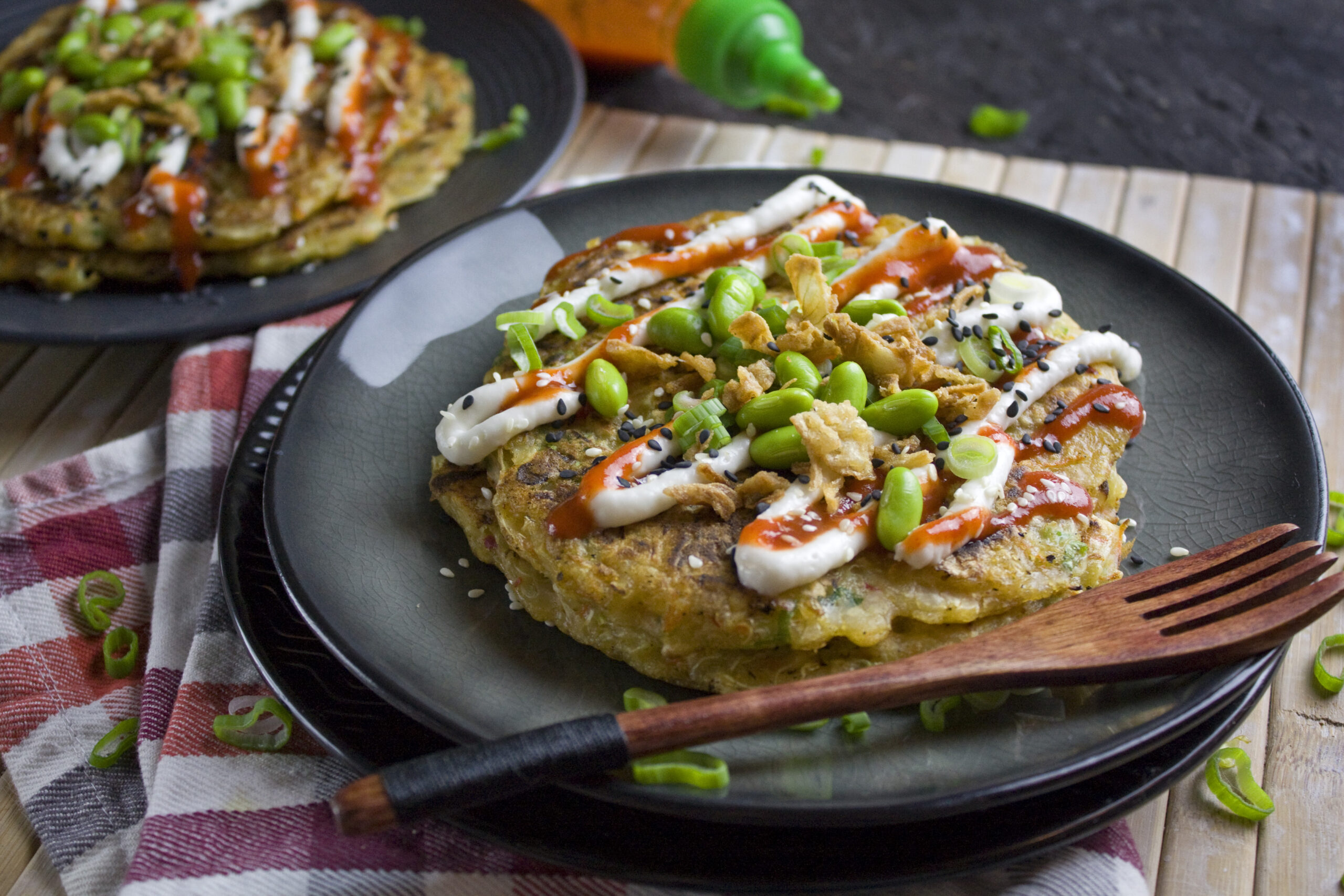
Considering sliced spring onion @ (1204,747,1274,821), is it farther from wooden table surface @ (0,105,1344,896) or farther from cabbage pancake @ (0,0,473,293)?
cabbage pancake @ (0,0,473,293)

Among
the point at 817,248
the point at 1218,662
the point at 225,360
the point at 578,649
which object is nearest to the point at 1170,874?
the point at 1218,662

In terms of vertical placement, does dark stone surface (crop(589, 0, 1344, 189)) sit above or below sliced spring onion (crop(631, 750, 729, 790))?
below

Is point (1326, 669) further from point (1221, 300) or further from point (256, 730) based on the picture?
point (256, 730)

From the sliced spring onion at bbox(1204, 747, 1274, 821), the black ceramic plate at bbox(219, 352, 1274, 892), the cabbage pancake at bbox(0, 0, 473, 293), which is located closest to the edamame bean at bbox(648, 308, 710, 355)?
the black ceramic plate at bbox(219, 352, 1274, 892)

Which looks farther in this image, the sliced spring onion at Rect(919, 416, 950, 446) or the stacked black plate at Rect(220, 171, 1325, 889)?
the sliced spring onion at Rect(919, 416, 950, 446)

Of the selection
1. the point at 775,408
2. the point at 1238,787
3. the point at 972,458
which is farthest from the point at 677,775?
the point at 1238,787
